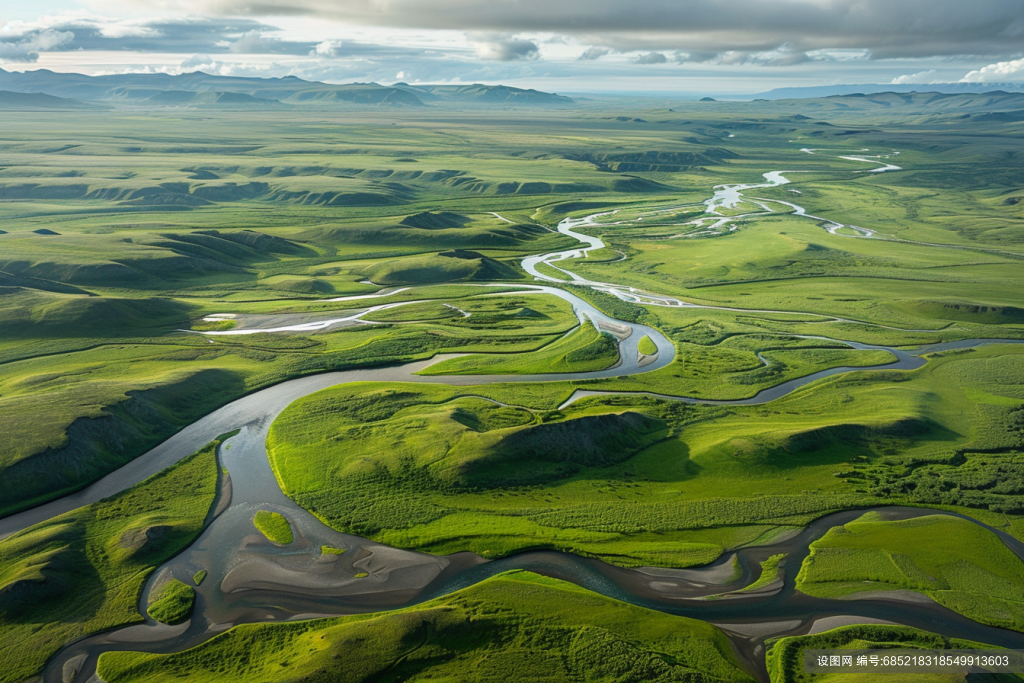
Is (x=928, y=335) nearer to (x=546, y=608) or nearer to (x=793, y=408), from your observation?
(x=793, y=408)

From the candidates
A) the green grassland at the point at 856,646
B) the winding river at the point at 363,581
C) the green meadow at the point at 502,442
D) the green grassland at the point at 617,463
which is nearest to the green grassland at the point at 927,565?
the green meadow at the point at 502,442

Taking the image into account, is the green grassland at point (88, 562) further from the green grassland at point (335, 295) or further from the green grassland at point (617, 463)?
the green grassland at point (617, 463)

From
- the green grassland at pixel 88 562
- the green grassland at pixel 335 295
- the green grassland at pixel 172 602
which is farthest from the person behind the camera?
the green grassland at pixel 335 295

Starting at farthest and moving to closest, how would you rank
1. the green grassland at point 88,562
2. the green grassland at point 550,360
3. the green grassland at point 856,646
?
the green grassland at point 550,360
the green grassland at point 88,562
the green grassland at point 856,646

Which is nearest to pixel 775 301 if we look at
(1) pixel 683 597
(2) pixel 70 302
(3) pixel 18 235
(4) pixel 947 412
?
(4) pixel 947 412

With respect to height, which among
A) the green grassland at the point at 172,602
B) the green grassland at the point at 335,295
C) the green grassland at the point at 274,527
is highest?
the green grassland at the point at 335,295

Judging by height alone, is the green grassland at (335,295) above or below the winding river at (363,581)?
above
